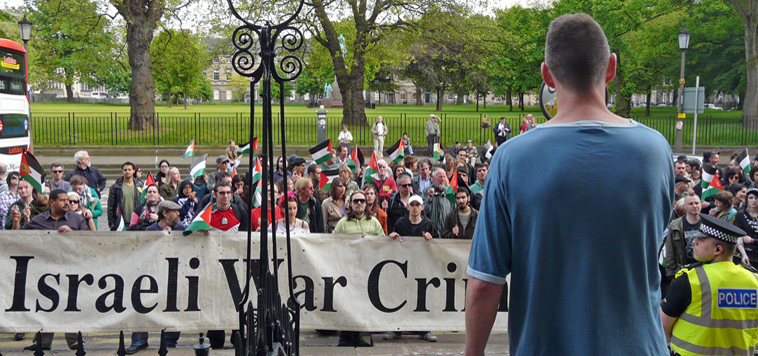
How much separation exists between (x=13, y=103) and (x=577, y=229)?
2066 centimetres

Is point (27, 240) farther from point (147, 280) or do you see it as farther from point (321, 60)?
point (321, 60)

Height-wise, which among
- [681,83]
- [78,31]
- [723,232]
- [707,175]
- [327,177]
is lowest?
[327,177]

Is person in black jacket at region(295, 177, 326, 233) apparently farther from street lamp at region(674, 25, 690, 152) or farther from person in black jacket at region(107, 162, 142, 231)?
street lamp at region(674, 25, 690, 152)

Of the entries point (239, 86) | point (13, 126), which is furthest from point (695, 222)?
point (239, 86)

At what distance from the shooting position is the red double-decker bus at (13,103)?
61.4 ft

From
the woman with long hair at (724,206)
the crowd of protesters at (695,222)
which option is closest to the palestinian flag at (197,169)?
the crowd of protesters at (695,222)

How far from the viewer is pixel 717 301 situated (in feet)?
14.9

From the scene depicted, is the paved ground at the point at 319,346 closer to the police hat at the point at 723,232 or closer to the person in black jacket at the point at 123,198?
the police hat at the point at 723,232

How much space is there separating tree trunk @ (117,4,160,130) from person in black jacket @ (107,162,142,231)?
20360 mm

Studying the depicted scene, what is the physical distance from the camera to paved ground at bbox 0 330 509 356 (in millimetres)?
6980

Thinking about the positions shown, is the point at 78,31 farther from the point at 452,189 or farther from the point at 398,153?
the point at 452,189

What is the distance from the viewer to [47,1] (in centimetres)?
3072

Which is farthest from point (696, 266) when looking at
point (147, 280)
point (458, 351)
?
point (147, 280)

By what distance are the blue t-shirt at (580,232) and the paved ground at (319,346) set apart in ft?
17.5
